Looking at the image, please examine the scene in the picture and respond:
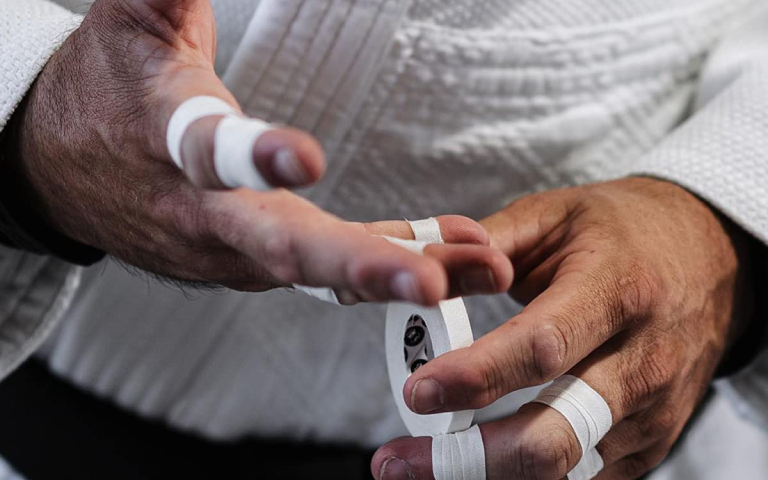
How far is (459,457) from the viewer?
30cm

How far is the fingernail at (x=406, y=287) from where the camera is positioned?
Answer: 21cm

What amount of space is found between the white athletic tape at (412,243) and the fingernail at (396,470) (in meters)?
0.09

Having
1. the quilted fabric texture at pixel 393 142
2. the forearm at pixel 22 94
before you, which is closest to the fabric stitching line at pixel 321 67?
the quilted fabric texture at pixel 393 142

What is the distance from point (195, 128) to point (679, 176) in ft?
1.00

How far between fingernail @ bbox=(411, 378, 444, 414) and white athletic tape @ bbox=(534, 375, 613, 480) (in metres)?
0.06

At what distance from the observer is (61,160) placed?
318 mm

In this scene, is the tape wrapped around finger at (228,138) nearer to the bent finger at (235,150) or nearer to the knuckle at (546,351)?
the bent finger at (235,150)

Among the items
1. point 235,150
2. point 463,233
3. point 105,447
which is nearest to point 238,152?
point 235,150

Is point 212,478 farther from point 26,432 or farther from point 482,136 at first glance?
point 482,136

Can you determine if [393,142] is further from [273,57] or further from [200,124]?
[200,124]

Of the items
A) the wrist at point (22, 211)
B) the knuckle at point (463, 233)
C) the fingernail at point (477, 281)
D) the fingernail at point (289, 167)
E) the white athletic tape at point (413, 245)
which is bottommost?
the wrist at point (22, 211)

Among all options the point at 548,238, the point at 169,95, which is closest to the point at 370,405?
the point at 548,238

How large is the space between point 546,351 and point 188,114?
6.8 inches

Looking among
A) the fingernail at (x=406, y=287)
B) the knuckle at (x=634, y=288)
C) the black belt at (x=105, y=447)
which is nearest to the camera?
the fingernail at (x=406, y=287)
